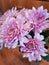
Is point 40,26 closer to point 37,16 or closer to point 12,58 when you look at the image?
point 37,16

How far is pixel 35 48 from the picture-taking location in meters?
0.59

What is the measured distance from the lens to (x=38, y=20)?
0.61 m

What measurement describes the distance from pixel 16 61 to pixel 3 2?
1529 millimetres

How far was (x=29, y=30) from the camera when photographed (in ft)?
1.93

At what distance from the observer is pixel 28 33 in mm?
600

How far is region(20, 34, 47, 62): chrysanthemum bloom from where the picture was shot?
59 centimetres

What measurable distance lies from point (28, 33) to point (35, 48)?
63mm

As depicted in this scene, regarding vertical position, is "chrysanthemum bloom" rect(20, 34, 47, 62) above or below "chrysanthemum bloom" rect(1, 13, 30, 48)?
below

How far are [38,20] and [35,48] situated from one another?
4.4 inches

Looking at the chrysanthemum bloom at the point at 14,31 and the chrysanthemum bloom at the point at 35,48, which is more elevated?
the chrysanthemum bloom at the point at 14,31

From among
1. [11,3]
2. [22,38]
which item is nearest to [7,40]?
[22,38]

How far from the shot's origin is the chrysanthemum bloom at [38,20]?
0.60 m

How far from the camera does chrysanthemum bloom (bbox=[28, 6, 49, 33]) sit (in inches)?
23.7

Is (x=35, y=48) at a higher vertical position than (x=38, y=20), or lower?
lower
